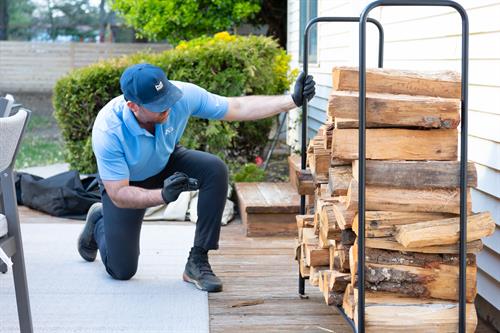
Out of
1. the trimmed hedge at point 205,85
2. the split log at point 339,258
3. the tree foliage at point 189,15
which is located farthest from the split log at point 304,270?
the tree foliage at point 189,15

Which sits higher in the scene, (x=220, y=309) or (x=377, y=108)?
(x=377, y=108)

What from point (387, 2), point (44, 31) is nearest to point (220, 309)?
point (387, 2)

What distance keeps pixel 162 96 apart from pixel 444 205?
152 cm

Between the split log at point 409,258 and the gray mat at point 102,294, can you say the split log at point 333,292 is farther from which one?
the gray mat at point 102,294

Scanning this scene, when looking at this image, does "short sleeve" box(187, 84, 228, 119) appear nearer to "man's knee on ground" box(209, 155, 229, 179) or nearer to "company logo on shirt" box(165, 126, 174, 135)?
"company logo on shirt" box(165, 126, 174, 135)

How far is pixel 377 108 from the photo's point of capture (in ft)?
9.93

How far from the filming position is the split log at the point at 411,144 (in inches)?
120

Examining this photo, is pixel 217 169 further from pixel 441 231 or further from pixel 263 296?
pixel 441 231

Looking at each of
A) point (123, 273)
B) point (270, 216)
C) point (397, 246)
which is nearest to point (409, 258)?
point (397, 246)

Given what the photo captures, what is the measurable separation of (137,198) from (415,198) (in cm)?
152

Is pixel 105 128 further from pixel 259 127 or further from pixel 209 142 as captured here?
pixel 259 127

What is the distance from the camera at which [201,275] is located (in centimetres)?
446

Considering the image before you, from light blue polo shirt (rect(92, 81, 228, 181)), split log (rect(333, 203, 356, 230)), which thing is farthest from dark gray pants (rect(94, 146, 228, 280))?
split log (rect(333, 203, 356, 230))

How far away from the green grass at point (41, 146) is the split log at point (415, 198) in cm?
695
